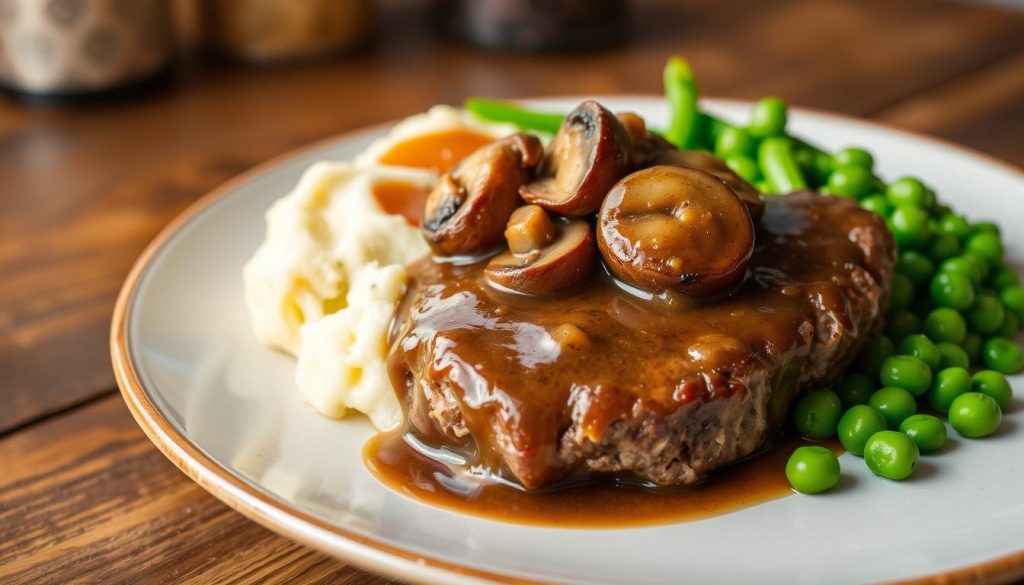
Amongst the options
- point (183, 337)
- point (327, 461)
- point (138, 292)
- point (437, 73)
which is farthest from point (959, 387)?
point (437, 73)

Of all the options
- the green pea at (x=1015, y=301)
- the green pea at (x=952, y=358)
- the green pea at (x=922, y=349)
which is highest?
the green pea at (x=1015, y=301)

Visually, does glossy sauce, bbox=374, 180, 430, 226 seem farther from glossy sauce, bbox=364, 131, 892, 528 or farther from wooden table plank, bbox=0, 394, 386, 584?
wooden table plank, bbox=0, 394, 386, 584

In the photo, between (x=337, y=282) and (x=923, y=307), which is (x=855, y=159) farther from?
(x=337, y=282)

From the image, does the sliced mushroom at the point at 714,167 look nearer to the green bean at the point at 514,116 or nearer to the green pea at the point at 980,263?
the green pea at the point at 980,263

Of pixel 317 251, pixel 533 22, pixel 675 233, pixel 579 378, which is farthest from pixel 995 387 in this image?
pixel 533 22

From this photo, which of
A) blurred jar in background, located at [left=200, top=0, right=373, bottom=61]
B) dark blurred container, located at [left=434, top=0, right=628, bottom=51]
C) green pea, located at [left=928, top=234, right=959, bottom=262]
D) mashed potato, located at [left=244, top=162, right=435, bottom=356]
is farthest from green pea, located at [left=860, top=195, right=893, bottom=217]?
blurred jar in background, located at [left=200, top=0, right=373, bottom=61]

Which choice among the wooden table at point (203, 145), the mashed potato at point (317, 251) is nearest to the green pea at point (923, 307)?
A: the mashed potato at point (317, 251)
